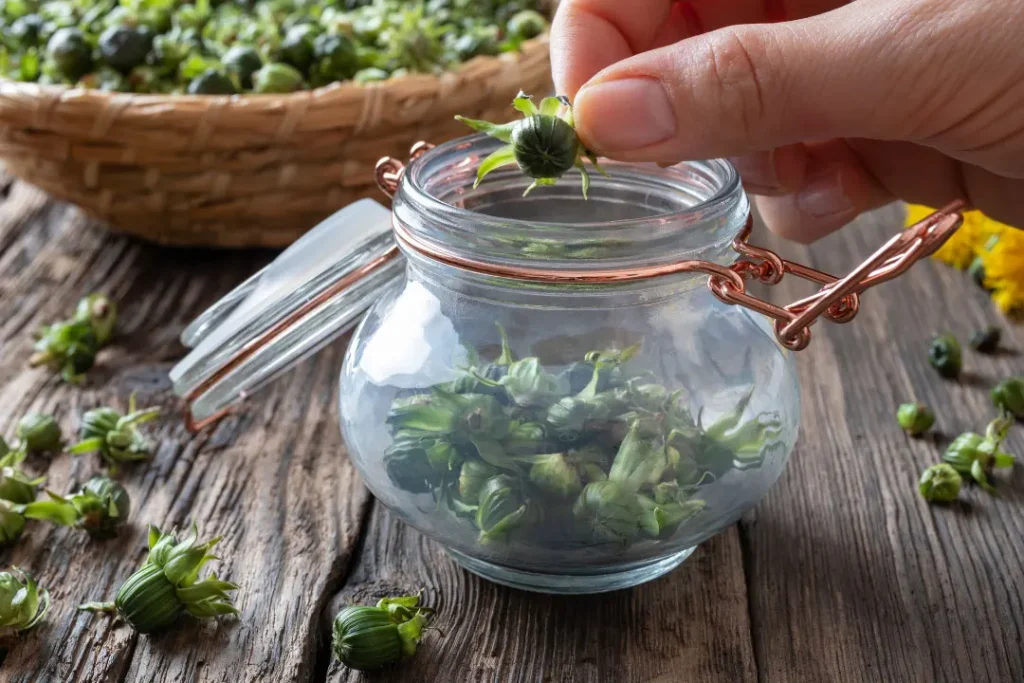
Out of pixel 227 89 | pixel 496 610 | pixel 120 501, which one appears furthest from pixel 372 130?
pixel 496 610

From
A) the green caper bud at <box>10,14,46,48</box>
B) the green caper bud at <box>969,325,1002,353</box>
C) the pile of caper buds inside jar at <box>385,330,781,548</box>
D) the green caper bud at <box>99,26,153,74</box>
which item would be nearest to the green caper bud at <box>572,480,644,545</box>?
the pile of caper buds inside jar at <box>385,330,781,548</box>

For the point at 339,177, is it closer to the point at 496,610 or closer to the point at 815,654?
the point at 496,610

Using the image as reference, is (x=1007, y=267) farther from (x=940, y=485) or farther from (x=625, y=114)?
(x=625, y=114)

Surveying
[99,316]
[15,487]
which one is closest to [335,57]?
[99,316]

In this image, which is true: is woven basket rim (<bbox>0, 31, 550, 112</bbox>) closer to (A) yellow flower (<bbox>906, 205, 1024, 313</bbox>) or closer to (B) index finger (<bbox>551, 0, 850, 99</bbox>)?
(B) index finger (<bbox>551, 0, 850, 99</bbox>)

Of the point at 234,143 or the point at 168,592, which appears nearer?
the point at 168,592

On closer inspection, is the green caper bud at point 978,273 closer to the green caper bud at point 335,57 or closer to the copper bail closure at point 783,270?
the copper bail closure at point 783,270

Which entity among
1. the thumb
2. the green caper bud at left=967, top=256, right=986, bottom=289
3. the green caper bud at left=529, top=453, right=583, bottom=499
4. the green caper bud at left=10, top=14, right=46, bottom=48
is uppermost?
the thumb
